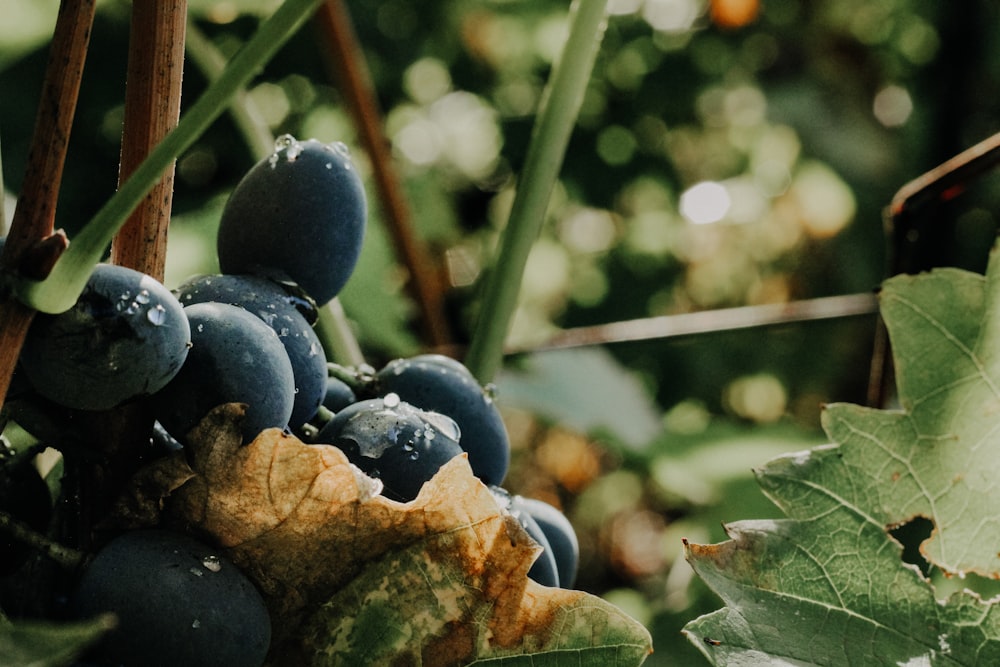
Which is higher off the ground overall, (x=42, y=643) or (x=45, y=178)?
(x=45, y=178)

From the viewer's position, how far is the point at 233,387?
46 centimetres

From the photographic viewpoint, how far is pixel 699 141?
8.23 feet

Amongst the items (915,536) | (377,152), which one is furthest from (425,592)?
(377,152)

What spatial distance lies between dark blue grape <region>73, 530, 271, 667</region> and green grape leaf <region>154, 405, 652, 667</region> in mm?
40

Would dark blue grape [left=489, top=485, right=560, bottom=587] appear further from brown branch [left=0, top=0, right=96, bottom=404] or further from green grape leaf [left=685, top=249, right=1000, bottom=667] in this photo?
brown branch [left=0, top=0, right=96, bottom=404]

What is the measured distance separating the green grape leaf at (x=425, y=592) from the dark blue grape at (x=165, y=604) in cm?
4

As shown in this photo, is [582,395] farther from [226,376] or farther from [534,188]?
[226,376]

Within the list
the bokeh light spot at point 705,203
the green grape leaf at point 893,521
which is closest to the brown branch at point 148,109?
the green grape leaf at point 893,521

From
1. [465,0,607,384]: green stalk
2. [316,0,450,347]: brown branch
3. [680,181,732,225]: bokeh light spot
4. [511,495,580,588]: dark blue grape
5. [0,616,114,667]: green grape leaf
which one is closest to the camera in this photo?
[0,616,114,667]: green grape leaf

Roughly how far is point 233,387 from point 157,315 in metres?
0.05

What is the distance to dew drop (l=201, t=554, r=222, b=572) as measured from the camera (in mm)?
447

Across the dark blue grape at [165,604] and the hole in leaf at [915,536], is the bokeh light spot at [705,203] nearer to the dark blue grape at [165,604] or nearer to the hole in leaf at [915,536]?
the hole in leaf at [915,536]

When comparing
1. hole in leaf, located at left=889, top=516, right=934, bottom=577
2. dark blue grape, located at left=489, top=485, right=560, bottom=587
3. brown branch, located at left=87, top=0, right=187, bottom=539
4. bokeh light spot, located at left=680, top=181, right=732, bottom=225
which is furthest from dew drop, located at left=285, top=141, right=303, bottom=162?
bokeh light spot, located at left=680, top=181, right=732, bottom=225

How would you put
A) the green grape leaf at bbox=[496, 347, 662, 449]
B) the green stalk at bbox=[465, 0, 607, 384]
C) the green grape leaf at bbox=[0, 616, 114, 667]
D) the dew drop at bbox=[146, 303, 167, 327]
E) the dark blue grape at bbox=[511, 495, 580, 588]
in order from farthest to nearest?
1. the green grape leaf at bbox=[496, 347, 662, 449]
2. the green stalk at bbox=[465, 0, 607, 384]
3. the dark blue grape at bbox=[511, 495, 580, 588]
4. the dew drop at bbox=[146, 303, 167, 327]
5. the green grape leaf at bbox=[0, 616, 114, 667]
